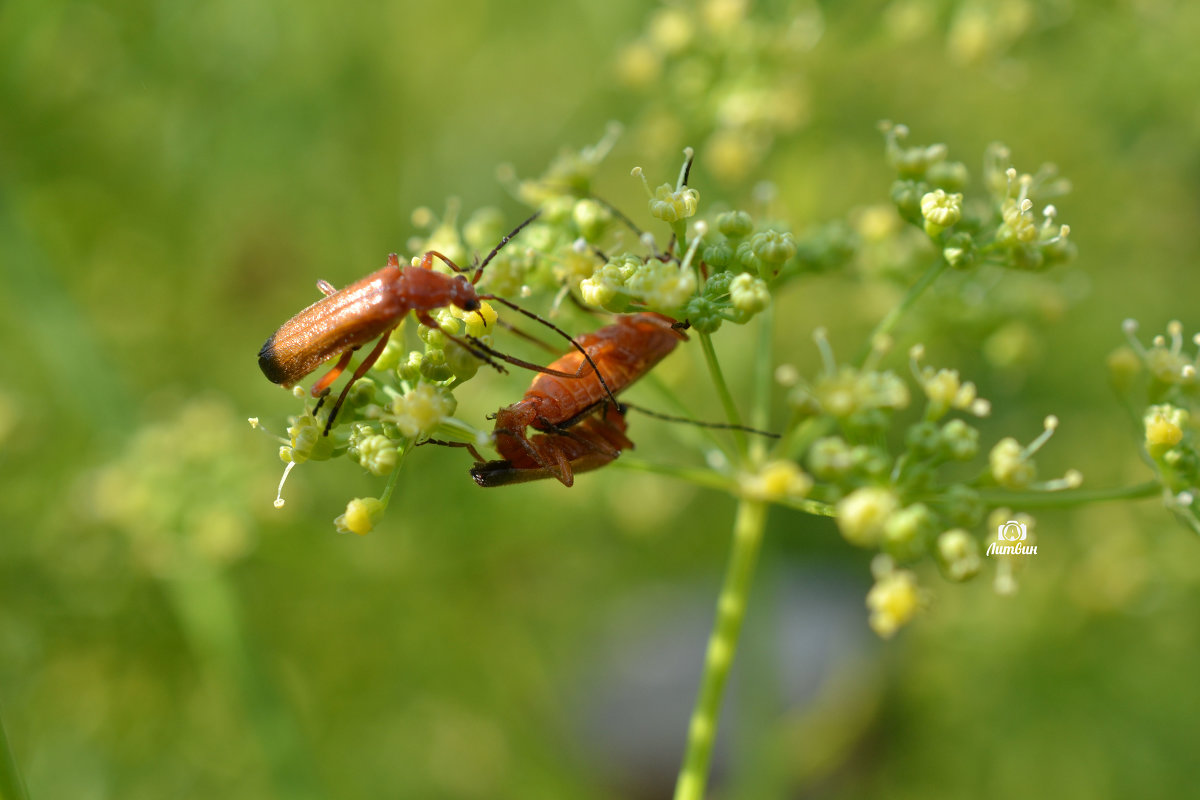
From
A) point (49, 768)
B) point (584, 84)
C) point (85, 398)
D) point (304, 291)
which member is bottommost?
point (49, 768)

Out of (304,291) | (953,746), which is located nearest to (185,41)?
(304,291)

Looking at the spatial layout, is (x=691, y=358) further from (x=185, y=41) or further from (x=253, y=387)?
(x=185, y=41)

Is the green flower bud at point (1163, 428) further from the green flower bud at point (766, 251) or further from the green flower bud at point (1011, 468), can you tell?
the green flower bud at point (766, 251)

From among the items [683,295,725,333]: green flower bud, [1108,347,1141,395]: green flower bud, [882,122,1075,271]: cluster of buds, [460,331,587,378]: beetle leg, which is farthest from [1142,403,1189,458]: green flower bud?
[460,331,587,378]: beetle leg

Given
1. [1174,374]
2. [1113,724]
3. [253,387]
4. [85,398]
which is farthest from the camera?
[253,387]

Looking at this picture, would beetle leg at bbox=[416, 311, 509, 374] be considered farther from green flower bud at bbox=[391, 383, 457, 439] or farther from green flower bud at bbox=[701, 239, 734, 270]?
green flower bud at bbox=[701, 239, 734, 270]

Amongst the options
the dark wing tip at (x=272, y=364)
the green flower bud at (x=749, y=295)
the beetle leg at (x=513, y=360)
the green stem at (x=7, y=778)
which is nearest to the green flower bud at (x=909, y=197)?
the green flower bud at (x=749, y=295)

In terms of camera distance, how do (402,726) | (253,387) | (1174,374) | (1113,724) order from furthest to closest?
(253,387), (402,726), (1113,724), (1174,374)

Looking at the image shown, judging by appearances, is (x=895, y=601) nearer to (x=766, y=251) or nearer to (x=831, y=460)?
(x=831, y=460)

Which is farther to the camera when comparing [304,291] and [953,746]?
[304,291]
